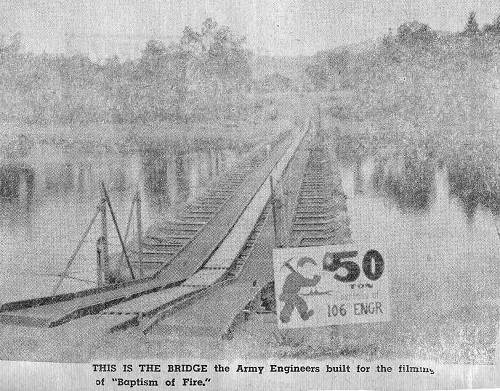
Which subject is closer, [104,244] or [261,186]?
[104,244]

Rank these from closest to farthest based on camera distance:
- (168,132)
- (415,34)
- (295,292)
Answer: (295,292) < (415,34) < (168,132)

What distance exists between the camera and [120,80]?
13.4ft

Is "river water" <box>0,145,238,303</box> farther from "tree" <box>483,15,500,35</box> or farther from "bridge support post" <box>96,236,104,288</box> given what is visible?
"tree" <box>483,15,500,35</box>

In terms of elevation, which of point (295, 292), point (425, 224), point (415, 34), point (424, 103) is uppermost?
point (415, 34)

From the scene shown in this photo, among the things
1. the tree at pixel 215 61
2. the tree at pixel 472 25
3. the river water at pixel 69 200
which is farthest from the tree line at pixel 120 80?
the tree at pixel 472 25

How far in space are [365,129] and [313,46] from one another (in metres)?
0.48

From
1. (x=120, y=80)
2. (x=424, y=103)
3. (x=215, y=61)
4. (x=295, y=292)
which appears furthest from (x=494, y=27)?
(x=120, y=80)

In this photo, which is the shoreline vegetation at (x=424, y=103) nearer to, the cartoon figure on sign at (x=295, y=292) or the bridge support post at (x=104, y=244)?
the cartoon figure on sign at (x=295, y=292)

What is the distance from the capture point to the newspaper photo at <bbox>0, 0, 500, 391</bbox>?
3.87 metres

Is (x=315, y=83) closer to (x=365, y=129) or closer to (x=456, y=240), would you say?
(x=365, y=129)

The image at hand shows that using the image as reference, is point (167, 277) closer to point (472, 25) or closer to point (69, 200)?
point (69, 200)

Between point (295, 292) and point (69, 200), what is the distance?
47.6 inches

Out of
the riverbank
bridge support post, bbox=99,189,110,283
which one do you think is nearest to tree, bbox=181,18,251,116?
the riverbank

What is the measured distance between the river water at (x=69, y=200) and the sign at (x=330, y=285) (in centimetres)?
66
